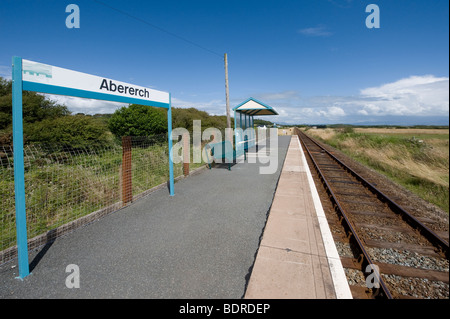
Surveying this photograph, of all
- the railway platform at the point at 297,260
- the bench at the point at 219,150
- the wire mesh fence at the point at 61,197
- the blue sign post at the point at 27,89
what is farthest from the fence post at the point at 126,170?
the bench at the point at 219,150

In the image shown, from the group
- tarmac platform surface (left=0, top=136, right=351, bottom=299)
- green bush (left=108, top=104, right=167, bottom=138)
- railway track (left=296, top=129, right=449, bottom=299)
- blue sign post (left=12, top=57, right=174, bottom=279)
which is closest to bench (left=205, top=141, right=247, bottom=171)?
tarmac platform surface (left=0, top=136, right=351, bottom=299)

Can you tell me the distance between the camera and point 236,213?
4875mm

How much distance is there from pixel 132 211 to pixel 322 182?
6.29 m

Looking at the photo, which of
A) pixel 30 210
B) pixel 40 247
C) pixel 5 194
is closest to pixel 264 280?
pixel 40 247

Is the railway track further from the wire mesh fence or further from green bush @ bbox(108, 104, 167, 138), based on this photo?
green bush @ bbox(108, 104, 167, 138)

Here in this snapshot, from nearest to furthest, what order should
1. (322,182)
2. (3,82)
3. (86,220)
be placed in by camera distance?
(86,220) < (322,182) < (3,82)

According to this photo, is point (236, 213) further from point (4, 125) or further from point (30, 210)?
point (4, 125)

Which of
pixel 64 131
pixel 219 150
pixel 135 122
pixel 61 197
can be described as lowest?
pixel 61 197

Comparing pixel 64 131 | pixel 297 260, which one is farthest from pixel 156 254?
pixel 64 131

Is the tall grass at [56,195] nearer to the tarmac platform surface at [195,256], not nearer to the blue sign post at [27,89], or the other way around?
the tarmac platform surface at [195,256]

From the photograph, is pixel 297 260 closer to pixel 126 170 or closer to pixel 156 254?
pixel 156 254

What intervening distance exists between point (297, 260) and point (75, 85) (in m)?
4.06

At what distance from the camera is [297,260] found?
3.06m

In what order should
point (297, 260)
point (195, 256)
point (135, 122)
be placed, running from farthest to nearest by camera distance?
point (135, 122)
point (195, 256)
point (297, 260)
